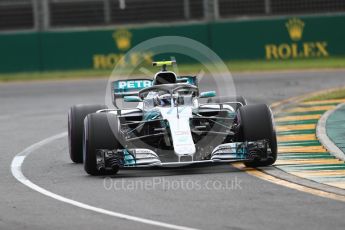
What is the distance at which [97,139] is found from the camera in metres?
13.8

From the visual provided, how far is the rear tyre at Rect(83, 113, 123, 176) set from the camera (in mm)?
13750

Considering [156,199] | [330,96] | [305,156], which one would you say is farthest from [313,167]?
[330,96]

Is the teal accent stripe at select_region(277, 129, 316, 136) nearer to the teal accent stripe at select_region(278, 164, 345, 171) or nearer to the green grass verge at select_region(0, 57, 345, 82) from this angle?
the teal accent stripe at select_region(278, 164, 345, 171)

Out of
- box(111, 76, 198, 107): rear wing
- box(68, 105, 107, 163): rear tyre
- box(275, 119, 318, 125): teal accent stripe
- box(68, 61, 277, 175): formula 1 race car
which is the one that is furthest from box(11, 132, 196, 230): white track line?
box(275, 119, 318, 125): teal accent stripe

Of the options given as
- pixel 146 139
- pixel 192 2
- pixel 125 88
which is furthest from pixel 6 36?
pixel 146 139

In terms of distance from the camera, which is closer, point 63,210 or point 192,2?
point 63,210

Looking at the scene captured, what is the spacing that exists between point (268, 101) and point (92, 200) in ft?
42.3

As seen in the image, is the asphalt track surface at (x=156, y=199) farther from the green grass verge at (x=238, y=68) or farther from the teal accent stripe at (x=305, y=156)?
the green grass verge at (x=238, y=68)

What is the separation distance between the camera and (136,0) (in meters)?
36.5

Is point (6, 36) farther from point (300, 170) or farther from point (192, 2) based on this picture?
point (300, 170)

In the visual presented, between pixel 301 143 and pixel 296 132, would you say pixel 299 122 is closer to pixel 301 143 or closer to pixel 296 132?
pixel 296 132

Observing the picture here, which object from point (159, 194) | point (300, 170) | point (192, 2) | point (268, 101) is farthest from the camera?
point (192, 2)

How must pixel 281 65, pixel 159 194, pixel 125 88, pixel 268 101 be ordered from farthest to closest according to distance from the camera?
pixel 281 65, pixel 268 101, pixel 125 88, pixel 159 194

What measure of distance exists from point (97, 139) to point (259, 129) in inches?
82.6
